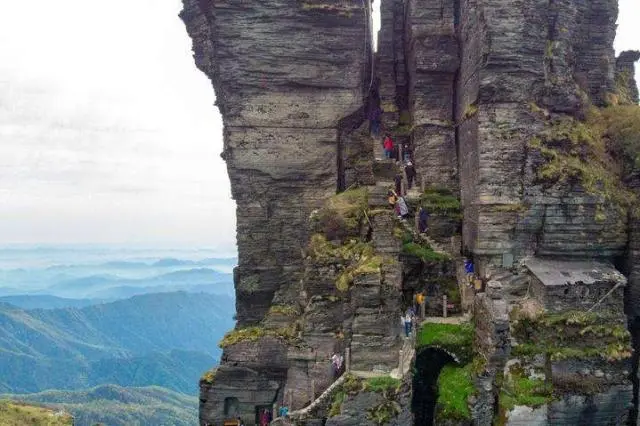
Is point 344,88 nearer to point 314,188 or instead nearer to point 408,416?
point 314,188

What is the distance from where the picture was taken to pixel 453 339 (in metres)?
27.6

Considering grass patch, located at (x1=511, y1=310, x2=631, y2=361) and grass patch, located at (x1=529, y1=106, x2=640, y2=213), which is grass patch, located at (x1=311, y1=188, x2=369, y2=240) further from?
grass patch, located at (x1=511, y1=310, x2=631, y2=361)

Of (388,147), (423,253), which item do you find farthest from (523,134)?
(388,147)

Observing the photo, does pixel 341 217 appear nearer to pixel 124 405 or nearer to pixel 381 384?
pixel 381 384

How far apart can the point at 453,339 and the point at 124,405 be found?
434 feet

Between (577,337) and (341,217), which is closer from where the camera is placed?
(577,337)

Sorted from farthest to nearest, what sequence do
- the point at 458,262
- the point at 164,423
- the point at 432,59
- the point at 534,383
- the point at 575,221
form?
1. the point at 164,423
2. the point at 432,59
3. the point at 458,262
4. the point at 575,221
5. the point at 534,383

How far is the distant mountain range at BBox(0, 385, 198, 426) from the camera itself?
130 metres

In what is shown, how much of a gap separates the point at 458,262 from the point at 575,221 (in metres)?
6.47

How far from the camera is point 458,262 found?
103 feet

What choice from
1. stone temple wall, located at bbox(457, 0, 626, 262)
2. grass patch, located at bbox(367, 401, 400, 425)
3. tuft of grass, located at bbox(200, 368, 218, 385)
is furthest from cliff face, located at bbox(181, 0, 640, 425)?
grass patch, located at bbox(367, 401, 400, 425)

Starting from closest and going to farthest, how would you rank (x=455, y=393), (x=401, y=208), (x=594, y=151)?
1. (x=455, y=393)
2. (x=594, y=151)
3. (x=401, y=208)

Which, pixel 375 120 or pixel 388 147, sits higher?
pixel 375 120

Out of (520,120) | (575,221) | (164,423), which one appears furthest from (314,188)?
(164,423)
